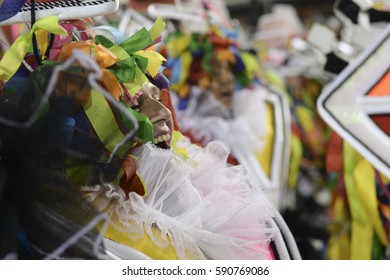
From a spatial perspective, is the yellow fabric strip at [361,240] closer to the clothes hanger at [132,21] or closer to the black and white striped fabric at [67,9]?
the clothes hanger at [132,21]

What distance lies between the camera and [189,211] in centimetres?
153

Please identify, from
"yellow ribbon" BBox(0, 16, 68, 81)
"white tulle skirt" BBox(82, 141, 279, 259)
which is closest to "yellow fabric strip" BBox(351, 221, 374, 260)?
"white tulle skirt" BBox(82, 141, 279, 259)

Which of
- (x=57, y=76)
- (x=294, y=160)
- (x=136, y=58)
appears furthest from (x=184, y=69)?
(x=57, y=76)

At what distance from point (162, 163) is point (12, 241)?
0.46m

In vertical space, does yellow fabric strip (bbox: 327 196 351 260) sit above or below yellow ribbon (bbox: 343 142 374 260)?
below

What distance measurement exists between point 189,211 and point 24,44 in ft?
1.65

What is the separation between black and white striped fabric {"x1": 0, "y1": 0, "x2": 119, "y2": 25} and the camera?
5.02 ft

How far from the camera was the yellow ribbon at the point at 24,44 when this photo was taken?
148 cm

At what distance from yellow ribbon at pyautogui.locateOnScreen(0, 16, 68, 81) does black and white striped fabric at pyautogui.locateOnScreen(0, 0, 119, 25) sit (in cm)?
4

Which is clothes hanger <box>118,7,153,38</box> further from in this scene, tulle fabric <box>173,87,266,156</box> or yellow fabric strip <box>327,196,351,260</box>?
yellow fabric strip <box>327,196,351,260</box>

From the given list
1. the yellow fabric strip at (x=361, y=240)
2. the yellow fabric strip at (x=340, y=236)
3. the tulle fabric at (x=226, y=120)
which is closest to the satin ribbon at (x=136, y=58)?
the yellow fabric strip at (x=361, y=240)

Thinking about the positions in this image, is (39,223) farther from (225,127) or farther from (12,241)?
(225,127)

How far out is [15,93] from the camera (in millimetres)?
1346
